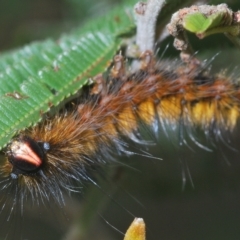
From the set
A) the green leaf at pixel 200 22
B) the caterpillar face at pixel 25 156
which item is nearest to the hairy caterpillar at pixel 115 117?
the caterpillar face at pixel 25 156

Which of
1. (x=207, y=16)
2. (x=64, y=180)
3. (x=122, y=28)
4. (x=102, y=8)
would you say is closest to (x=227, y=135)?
(x=122, y=28)

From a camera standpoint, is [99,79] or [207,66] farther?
[207,66]

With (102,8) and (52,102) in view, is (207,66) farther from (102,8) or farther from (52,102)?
(102,8)

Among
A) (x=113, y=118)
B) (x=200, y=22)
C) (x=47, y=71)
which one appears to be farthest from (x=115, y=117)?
(x=200, y=22)

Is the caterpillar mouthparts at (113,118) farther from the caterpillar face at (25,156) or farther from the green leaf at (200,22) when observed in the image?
the green leaf at (200,22)

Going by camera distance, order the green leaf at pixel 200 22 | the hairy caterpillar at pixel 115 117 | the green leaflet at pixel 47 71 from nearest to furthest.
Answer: the green leaf at pixel 200 22
the green leaflet at pixel 47 71
the hairy caterpillar at pixel 115 117

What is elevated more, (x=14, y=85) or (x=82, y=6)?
(x=14, y=85)
